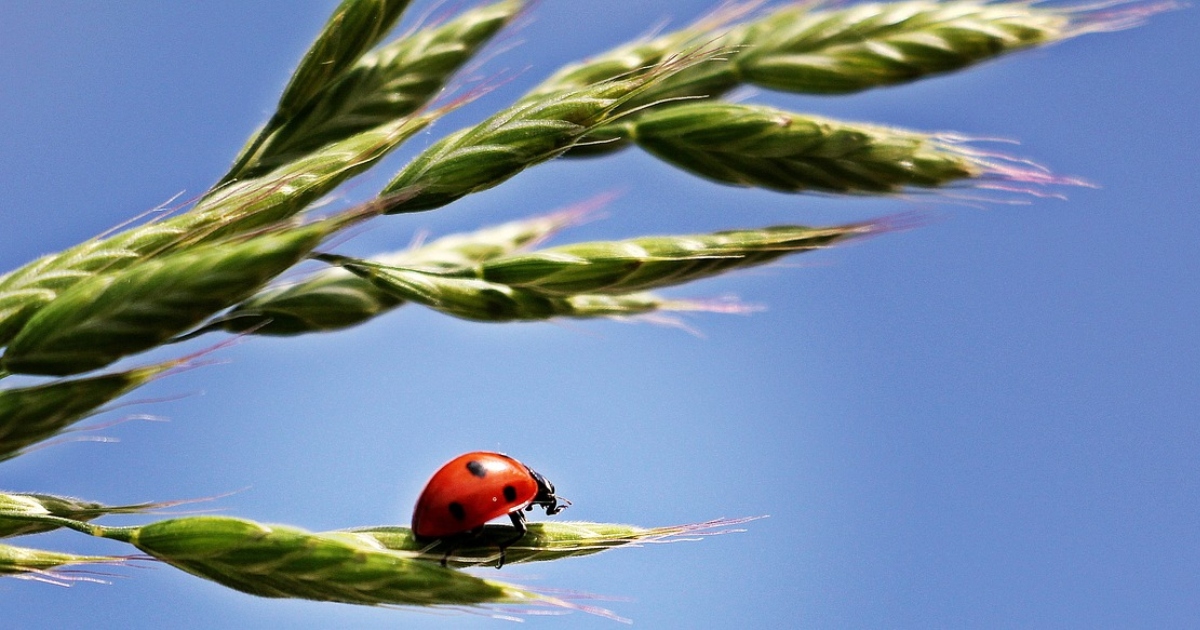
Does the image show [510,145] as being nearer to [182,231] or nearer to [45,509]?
[182,231]

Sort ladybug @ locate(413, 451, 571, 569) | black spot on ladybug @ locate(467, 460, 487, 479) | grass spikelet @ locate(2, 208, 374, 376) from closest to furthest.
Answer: grass spikelet @ locate(2, 208, 374, 376), ladybug @ locate(413, 451, 571, 569), black spot on ladybug @ locate(467, 460, 487, 479)

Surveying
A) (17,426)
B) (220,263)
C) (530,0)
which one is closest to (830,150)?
(530,0)

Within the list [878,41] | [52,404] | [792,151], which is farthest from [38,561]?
[878,41]

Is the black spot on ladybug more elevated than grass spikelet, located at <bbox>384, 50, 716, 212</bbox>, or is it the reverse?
grass spikelet, located at <bbox>384, 50, 716, 212</bbox>

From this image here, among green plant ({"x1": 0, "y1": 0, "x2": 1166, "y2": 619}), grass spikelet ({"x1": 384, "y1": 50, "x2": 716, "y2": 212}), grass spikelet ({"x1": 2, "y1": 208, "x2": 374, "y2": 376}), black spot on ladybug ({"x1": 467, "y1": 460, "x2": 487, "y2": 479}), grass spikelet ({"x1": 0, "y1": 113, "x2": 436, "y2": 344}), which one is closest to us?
grass spikelet ({"x1": 2, "y1": 208, "x2": 374, "y2": 376})

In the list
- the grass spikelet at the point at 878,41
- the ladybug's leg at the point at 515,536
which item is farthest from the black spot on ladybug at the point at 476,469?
the grass spikelet at the point at 878,41

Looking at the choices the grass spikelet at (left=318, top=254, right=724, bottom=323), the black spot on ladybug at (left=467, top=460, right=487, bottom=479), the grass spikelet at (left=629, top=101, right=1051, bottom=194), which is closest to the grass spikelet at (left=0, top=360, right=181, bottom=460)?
the grass spikelet at (left=318, top=254, right=724, bottom=323)

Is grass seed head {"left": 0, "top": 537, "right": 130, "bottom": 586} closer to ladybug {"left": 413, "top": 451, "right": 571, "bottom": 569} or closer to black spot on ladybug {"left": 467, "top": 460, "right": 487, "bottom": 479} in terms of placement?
ladybug {"left": 413, "top": 451, "right": 571, "bottom": 569}
